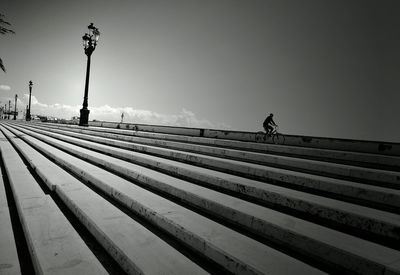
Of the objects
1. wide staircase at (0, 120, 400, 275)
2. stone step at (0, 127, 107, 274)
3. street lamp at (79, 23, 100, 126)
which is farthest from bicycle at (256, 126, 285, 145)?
street lamp at (79, 23, 100, 126)

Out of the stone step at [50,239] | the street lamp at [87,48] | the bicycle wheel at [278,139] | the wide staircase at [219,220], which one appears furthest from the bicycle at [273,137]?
the street lamp at [87,48]

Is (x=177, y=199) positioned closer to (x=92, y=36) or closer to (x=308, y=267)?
(x=308, y=267)

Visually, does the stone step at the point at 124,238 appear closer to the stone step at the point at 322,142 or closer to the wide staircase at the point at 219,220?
the wide staircase at the point at 219,220

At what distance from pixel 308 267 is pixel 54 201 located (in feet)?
11.3

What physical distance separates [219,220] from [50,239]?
1712 mm

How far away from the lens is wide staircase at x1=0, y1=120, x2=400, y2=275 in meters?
1.85

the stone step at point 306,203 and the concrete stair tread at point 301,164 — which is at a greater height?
the concrete stair tread at point 301,164

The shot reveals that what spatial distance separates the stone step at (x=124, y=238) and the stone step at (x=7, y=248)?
66 centimetres

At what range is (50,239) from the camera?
2.43 metres

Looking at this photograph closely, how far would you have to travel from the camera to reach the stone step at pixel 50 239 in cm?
201

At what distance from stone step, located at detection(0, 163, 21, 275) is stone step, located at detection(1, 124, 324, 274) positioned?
1.20m

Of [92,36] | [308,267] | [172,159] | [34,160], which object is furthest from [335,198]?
[92,36]

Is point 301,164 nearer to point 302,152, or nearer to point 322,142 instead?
point 302,152

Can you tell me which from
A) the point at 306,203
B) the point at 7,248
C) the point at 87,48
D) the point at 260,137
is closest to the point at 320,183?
the point at 306,203
